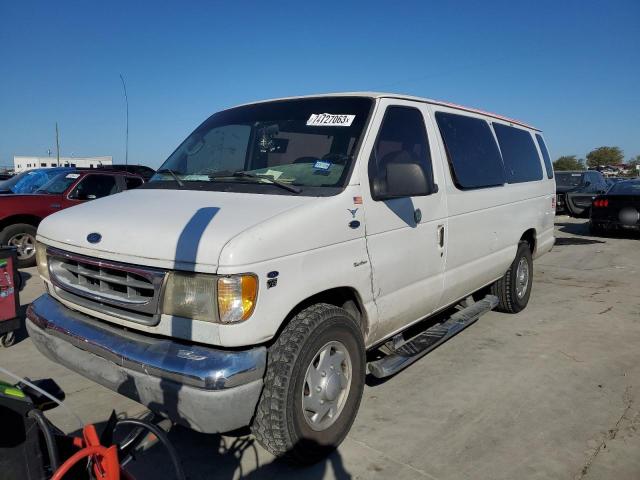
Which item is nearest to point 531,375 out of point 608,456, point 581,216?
point 608,456

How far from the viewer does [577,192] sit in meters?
15.5

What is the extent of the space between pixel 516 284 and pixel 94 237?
4.62 metres

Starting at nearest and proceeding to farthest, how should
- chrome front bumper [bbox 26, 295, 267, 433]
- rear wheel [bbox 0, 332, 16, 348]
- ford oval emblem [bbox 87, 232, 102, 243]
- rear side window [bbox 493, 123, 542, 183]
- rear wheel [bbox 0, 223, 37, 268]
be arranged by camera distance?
1. chrome front bumper [bbox 26, 295, 267, 433]
2. ford oval emblem [bbox 87, 232, 102, 243]
3. rear wheel [bbox 0, 332, 16, 348]
4. rear side window [bbox 493, 123, 542, 183]
5. rear wheel [bbox 0, 223, 37, 268]

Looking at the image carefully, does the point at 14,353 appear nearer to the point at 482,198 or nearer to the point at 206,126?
the point at 206,126

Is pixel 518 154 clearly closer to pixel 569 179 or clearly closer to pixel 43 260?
pixel 43 260

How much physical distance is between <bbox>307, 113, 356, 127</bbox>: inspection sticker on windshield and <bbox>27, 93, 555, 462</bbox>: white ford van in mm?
12

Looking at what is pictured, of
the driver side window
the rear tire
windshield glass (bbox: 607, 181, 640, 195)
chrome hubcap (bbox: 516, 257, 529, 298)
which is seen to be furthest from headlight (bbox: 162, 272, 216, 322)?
windshield glass (bbox: 607, 181, 640, 195)

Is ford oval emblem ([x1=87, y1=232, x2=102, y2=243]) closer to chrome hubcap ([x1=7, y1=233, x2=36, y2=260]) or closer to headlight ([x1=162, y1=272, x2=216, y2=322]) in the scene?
headlight ([x1=162, y1=272, x2=216, y2=322])

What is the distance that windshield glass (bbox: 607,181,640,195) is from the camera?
1209cm

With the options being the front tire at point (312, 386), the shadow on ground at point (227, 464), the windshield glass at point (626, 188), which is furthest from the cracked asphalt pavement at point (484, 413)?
the windshield glass at point (626, 188)

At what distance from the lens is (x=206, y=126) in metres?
4.21

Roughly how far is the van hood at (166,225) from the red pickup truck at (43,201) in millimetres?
5974

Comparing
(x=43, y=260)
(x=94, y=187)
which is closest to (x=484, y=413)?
(x=43, y=260)

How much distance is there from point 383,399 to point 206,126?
2.63 meters
